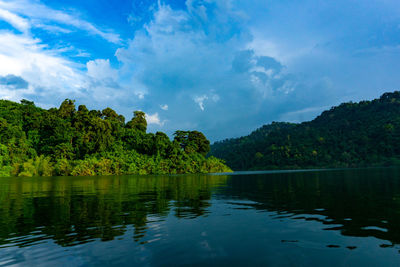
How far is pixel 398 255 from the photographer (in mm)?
7391

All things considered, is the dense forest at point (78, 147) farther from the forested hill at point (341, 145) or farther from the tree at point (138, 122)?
the forested hill at point (341, 145)

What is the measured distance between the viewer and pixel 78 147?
81.2 meters

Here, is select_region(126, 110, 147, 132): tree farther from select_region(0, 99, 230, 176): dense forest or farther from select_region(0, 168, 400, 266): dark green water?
select_region(0, 168, 400, 266): dark green water

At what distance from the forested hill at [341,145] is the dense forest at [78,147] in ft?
219

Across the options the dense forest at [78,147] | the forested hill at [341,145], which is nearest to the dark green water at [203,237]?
the dense forest at [78,147]

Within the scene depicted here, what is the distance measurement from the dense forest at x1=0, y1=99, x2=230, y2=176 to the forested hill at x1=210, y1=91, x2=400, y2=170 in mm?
66895

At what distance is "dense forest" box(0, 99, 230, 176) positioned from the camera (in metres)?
73.1

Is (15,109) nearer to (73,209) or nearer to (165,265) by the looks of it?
(73,209)

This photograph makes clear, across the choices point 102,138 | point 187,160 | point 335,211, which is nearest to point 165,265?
point 335,211

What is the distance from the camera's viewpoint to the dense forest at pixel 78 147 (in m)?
73.1

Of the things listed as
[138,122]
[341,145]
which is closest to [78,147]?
[138,122]

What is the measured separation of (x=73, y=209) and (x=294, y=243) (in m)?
13.0

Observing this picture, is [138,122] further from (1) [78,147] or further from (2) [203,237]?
(2) [203,237]

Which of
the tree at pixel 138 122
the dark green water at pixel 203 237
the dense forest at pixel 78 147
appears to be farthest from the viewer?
the tree at pixel 138 122
